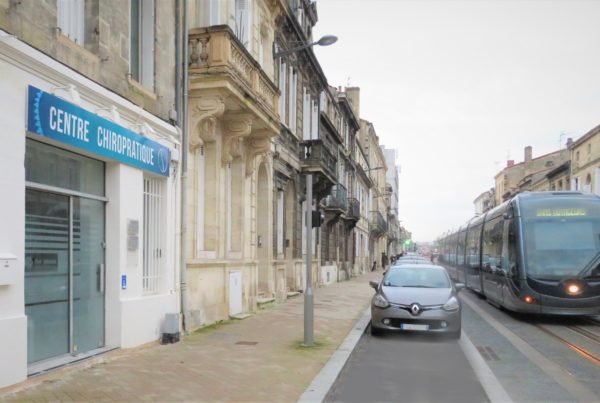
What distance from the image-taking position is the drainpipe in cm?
1026

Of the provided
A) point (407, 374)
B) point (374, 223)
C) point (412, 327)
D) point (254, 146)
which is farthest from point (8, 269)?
point (374, 223)

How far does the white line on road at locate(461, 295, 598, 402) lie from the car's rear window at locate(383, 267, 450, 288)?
1651 mm

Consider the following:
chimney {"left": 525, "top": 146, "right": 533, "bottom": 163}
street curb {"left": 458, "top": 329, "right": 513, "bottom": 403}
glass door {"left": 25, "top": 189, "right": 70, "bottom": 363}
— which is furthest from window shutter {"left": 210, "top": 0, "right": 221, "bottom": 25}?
chimney {"left": 525, "top": 146, "right": 533, "bottom": 163}

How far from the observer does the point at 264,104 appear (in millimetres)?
13172

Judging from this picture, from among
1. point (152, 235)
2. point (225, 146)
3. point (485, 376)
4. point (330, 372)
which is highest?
point (225, 146)

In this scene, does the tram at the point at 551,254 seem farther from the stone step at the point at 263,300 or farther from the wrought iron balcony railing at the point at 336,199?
the wrought iron balcony railing at the point at 336,199

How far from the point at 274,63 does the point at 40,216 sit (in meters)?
11.7

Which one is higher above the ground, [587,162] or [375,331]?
[587,162]

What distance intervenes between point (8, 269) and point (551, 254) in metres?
11.5

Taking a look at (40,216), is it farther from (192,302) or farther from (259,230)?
(259,230)

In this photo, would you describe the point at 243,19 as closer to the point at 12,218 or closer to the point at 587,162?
the point at 12,218

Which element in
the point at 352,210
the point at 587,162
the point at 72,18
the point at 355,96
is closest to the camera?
the point at 72,18

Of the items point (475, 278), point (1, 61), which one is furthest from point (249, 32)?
point (475, 278)

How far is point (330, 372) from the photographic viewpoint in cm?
729
